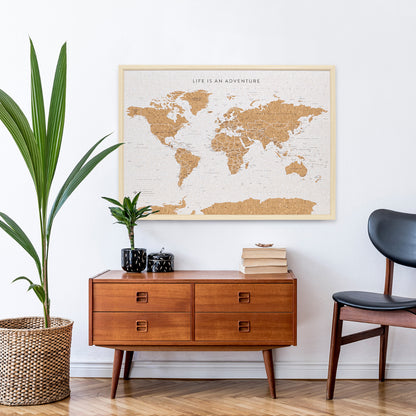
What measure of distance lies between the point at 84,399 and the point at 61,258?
0.81 m

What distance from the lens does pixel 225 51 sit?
3.04 metres

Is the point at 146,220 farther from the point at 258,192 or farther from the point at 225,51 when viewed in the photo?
the point at 225,51

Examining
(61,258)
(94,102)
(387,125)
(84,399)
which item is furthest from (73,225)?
(387,125)

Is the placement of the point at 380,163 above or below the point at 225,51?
below

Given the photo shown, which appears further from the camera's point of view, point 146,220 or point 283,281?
point 146,220

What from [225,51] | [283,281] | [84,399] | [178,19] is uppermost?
→ [178,19]

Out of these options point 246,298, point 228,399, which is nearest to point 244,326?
point 246,298

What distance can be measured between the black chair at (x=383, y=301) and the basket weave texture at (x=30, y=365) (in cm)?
136

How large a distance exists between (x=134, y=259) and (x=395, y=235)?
1402 millimetres

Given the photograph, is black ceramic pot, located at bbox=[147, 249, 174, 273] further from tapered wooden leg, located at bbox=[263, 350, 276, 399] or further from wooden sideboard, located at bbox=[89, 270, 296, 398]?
tapered wooden leg, located at bbox=[263, 350, 276, 399]

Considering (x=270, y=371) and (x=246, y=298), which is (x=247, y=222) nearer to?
(x=246, y=298)

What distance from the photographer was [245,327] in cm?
263

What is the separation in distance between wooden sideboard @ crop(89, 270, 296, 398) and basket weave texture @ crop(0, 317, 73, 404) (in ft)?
0.67

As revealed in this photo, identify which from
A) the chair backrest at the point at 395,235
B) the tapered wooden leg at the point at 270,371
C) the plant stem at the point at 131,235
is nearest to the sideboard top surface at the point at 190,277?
the plant stem at the point at 131,235
